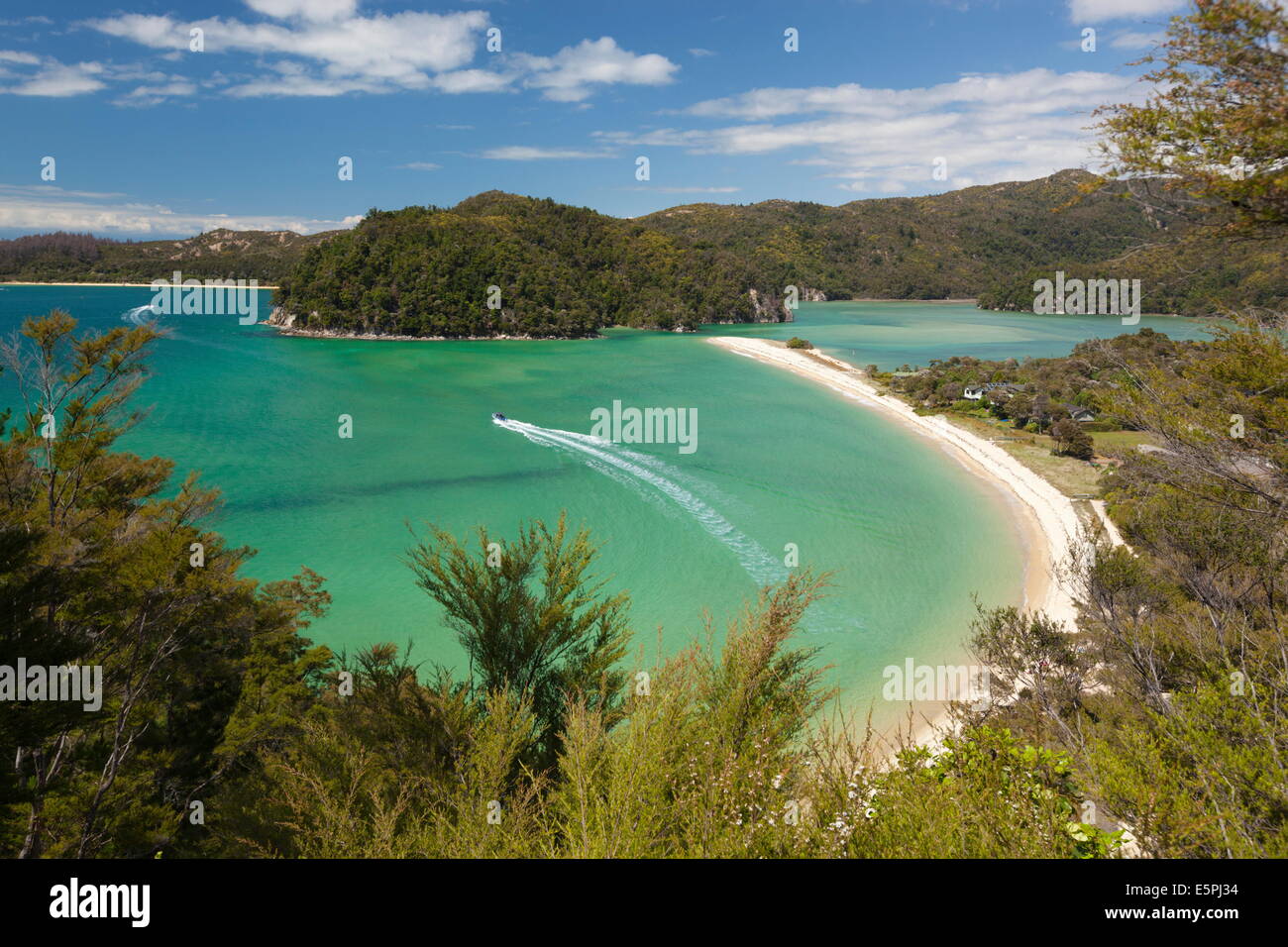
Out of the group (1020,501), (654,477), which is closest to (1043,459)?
(1020,501)

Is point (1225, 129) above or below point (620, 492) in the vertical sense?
above

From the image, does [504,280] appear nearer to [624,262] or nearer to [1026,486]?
[624,262]

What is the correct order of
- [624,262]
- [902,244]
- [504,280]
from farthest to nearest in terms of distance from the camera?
[902,244] → [624,262] → [504,280]

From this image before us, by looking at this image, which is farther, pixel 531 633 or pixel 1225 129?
pixel 531 633

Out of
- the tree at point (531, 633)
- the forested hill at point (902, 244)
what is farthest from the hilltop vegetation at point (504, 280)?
the tree at point (531, 633)

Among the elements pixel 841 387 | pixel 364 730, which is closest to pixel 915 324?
pixel 841 387

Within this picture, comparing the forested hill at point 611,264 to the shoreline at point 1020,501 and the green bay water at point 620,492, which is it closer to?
the shoreline at point 1020,501

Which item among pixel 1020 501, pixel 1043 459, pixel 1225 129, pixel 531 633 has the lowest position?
pixel 1020 501
